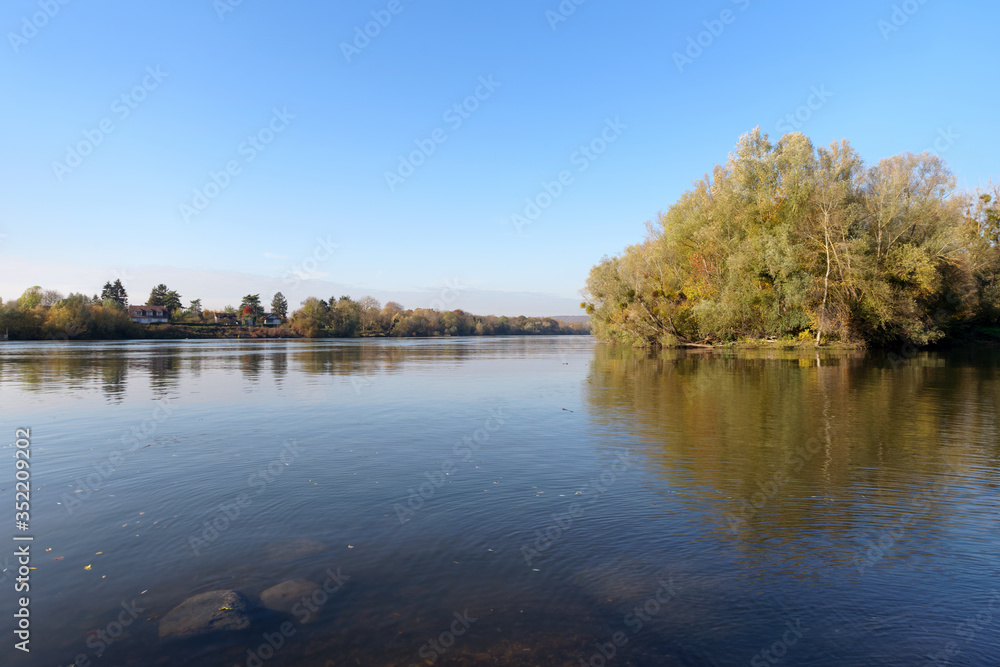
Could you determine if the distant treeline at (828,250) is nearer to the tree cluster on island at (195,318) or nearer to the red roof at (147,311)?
the tree cluster on island at (195,318)

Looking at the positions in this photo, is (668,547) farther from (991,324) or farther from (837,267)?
(991,324)

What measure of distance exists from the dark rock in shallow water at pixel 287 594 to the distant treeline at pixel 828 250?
45874 millimetres

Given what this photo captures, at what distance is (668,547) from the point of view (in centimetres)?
682

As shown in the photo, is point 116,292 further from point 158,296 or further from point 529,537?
point 529,537

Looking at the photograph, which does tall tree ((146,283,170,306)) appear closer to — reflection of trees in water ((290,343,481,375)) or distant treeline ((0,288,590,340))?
distant treeline ((0,288,590,340))

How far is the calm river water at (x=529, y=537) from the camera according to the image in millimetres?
4902

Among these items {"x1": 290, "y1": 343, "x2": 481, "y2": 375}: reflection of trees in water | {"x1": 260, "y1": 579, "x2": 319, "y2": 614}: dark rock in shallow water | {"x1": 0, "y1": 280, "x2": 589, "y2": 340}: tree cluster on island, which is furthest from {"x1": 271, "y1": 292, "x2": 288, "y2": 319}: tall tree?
{"x1": 260, "y1": 579, "x2": 319, "y2": 614}: dark rock in shallow water

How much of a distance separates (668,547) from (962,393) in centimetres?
2034

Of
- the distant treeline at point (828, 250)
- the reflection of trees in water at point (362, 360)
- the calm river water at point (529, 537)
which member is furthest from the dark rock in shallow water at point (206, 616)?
the distant treeline at point (828, 250)

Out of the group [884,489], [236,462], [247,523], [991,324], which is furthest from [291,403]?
[991,324]

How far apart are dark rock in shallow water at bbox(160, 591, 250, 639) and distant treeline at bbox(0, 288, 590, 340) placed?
130 m

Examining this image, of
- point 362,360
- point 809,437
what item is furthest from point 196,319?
point 809,437

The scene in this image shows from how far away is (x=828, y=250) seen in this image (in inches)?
1738

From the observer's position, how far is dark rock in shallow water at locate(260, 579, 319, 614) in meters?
5.55
